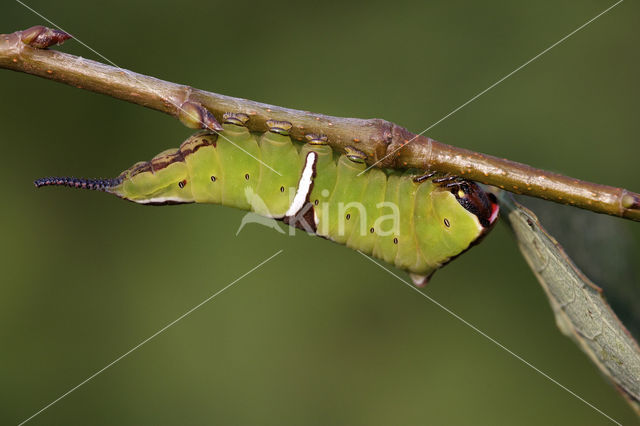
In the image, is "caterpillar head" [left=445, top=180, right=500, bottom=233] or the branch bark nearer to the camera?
the branch bark

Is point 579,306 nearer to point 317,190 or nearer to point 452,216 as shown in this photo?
point 452,216

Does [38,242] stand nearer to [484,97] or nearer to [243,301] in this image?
[243,301]

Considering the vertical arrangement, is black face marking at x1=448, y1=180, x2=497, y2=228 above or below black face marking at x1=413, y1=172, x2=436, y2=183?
below

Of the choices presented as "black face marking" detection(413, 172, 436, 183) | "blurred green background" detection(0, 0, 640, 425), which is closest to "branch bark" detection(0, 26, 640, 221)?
"black face marking" detection(413, 172, 436, 183)

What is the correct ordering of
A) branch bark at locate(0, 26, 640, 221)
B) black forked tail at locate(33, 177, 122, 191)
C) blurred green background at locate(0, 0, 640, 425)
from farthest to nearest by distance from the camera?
blurred green background at locate(0, 0, 640, 425), black forked tail at locate(33, 177, 122, 191), branch bark at locate(0, 26, 640, 221)

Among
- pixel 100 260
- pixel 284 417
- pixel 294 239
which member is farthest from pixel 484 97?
pixel 100 260

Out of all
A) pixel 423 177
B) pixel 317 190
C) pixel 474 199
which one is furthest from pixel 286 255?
pixel 474 199

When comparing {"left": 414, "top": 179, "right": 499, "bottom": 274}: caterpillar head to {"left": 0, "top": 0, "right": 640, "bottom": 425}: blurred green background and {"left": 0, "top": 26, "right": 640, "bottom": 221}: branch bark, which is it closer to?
{"left": 0, "top": 26, "right": 640, "bottom": 221}: branch bark

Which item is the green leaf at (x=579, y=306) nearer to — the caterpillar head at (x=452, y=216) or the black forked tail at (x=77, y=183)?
the caterpillar head at (x=452, y=216)
